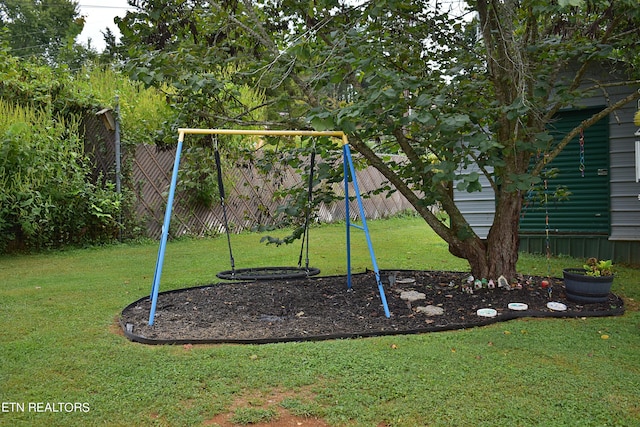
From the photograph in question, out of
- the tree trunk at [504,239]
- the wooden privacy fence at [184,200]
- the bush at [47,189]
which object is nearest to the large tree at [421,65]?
the tree trunk at [504,239]

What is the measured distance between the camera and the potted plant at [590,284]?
4.46 meters

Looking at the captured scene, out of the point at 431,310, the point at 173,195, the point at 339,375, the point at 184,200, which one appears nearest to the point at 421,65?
the point at 431,310

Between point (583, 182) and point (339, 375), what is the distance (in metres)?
5.64

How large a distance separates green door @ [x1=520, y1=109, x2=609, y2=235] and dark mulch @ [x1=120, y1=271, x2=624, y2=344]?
211cm

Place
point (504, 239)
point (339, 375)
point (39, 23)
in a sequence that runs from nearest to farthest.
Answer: point (339, 375)
point (504, 239)
point (39, 23)

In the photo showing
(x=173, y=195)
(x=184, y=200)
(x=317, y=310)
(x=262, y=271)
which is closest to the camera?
(x=173, y=195)

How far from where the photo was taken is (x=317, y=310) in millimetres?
4484

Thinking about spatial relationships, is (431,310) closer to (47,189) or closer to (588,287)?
(588,287)

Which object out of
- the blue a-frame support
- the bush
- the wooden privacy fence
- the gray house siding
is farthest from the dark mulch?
the bush

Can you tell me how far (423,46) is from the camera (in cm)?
507

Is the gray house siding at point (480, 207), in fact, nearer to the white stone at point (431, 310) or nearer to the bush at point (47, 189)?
the white stone at point (431, 310)

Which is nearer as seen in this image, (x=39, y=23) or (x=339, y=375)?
(x=339, y=375)

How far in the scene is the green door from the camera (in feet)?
23.3

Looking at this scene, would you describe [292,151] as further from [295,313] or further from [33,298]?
[33,298]
